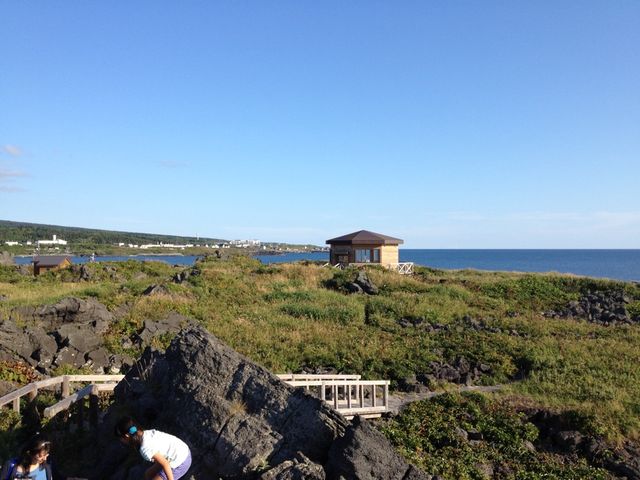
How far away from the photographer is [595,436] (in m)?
16.3

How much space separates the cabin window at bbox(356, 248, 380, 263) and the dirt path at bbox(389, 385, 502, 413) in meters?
32.5

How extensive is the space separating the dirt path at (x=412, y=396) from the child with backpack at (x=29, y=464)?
41.2 feet

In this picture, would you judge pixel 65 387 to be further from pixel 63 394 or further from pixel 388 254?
pixel 388 254

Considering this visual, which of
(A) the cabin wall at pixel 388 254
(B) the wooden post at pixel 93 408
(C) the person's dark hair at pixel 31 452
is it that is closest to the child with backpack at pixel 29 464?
(C) the person's dark hair at pixel 31 452

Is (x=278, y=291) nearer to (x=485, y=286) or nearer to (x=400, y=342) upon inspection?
(x=400, y=342)

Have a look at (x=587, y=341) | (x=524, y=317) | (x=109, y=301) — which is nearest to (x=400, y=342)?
(x=587, y=341)

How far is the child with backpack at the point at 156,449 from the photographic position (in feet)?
22.8

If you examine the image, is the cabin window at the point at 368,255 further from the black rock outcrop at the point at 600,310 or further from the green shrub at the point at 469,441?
the green shrub at the point at 469,441

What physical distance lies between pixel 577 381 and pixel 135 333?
18559mm

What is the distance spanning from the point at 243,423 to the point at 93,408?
4.49 metres

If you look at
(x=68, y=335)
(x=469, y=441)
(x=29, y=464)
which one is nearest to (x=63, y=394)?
(x=29, y=464)

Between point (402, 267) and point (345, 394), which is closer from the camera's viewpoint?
point (345, 394)

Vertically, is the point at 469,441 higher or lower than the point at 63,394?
lower

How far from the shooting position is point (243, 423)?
9.37m
